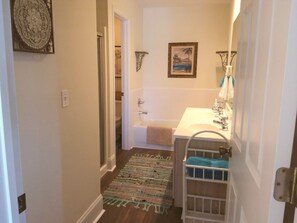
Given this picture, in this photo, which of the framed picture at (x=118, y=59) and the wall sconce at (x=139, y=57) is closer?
the wall sconce at (x=139, y=57)

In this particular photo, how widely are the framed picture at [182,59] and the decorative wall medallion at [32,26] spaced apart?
10.1ft

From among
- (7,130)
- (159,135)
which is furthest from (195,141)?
(159,135)

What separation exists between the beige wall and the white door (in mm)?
1054

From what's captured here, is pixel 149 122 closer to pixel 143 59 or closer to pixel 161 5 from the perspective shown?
pixel 143 59

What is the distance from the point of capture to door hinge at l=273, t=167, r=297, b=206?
51 centimetres

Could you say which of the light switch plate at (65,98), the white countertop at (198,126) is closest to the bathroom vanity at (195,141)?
the white countertop at (198,126)

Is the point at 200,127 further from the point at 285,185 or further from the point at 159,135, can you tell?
the point at 285,185

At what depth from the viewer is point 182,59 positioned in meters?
4.18

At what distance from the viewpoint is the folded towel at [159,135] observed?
380cm

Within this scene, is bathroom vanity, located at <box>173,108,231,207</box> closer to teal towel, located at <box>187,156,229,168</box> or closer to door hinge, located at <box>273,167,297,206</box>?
teal towel, located at <box>187,156,229,168</box>

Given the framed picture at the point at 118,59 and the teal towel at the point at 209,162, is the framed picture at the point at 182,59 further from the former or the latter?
the teal towel at the point at 209,162

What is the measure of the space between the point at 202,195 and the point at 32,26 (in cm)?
156

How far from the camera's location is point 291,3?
48 centimetres

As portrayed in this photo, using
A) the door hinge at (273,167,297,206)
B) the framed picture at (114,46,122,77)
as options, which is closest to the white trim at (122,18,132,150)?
the framed picture at (114,46,122,77)
